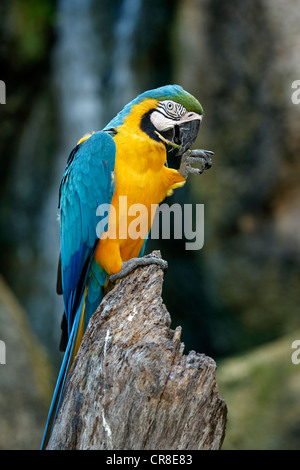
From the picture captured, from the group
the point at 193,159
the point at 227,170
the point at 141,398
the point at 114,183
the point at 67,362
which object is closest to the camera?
the point at 141,398

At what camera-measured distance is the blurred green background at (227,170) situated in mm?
4156

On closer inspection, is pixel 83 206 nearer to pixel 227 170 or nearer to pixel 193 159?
pixel 193 159

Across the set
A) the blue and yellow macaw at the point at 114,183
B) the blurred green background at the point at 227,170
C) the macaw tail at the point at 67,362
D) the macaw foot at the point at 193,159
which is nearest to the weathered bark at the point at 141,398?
the macaw tail at the point at 67,362

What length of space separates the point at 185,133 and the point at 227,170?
2.41m

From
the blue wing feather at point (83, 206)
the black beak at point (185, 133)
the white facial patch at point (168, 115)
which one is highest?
the white facial patch at point (168, 115)

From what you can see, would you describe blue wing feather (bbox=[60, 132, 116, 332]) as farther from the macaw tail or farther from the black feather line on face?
the black feather line on face

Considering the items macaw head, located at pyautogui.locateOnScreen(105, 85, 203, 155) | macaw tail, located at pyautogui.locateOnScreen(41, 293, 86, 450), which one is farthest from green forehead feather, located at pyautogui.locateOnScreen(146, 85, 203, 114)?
macaw tail, located at pyautogui.locateOnScreen(41, 293, 86, 450)

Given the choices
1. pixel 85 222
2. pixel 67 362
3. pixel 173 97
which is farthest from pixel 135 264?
pixel 173 97

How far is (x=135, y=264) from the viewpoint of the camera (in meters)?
2.12

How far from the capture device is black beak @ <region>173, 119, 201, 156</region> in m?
2.36

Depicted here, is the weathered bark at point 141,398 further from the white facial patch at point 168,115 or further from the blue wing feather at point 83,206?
the white facial patch at point 168,115

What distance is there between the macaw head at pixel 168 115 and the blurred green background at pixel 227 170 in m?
2.19

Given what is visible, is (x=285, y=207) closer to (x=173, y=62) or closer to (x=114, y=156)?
(x=173, y=62)
